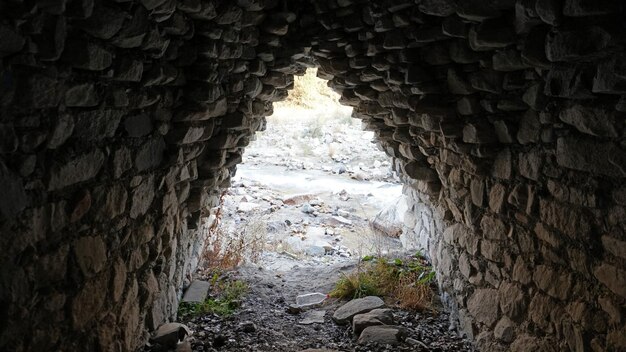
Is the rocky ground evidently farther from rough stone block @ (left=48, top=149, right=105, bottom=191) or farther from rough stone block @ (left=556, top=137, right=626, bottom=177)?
rough stone block @ (left=556, top=137, right=626, bottom=177)

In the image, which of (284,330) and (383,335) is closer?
(383,335)

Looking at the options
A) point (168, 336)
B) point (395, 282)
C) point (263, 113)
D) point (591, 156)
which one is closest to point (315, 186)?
point (395, 282)

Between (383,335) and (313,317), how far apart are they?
2.30 ft

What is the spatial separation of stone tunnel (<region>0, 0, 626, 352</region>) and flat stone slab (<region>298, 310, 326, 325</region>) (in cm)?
96

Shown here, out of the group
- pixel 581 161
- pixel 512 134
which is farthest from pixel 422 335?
pixel 581 161

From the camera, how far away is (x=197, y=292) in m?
4.11

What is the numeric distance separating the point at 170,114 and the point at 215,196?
5.34 ft

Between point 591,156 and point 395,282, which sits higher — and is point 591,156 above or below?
above

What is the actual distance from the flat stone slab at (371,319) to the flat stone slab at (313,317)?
0.30 m

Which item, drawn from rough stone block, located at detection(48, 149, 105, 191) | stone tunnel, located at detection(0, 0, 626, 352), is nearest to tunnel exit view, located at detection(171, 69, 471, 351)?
stone tunnel, located at detection(0, 0, 626, 352)

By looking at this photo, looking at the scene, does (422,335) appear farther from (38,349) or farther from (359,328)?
(38,349)

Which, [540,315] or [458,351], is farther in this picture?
[458,351]

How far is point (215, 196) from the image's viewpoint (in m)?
4.48

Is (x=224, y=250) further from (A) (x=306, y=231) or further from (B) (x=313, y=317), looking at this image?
(A) (x=306, y=231)
